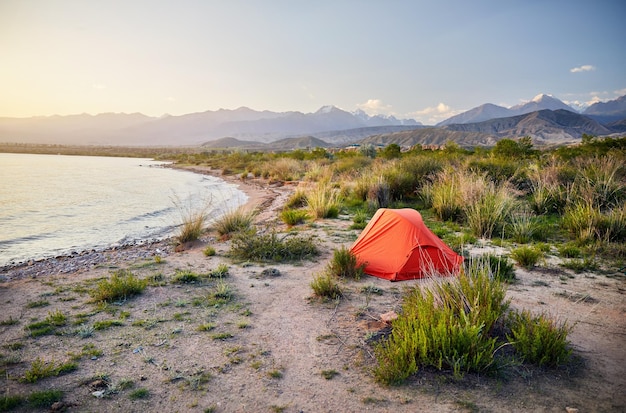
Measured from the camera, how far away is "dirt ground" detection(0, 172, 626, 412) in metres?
3.25

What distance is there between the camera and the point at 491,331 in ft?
13.3

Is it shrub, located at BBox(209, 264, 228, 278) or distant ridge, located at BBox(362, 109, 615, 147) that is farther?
distant ridge, located at BBox(362, 109, 615, 147)

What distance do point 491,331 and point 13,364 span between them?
5.30 meters

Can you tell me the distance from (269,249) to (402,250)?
2982 millimetres

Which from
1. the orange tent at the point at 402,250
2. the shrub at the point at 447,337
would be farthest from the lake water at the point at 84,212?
the shrub at the point at 447,337

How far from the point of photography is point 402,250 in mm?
6582

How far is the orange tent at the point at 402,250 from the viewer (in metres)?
6.43

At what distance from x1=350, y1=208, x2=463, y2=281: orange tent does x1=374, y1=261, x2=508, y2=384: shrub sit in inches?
81.8

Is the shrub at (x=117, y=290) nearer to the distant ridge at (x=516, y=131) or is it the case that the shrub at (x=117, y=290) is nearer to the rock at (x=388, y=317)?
the rock at (x=388, y=317)

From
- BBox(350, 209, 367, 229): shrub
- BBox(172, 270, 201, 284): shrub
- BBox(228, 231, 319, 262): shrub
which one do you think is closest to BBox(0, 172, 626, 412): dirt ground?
BBox(172, 270, 201, 284): shrub

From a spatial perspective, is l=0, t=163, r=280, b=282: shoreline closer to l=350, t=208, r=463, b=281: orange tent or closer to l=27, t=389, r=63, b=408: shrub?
l=27, t=389, r=63, b=408: shrub

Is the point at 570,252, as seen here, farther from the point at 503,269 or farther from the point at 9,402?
the point at 9,402

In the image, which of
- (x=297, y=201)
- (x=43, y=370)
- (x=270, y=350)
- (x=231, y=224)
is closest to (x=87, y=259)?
(x=231, y=224)

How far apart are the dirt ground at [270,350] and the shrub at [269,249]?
106cm
